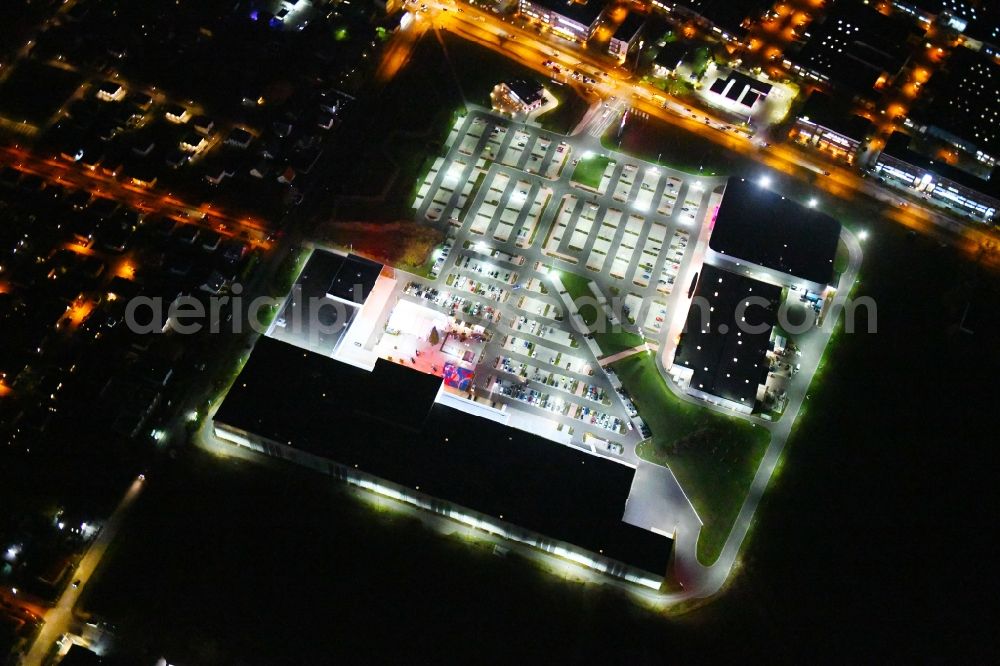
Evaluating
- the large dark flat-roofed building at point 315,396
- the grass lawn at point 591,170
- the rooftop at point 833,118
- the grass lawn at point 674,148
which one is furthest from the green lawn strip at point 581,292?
the rooftop at point 833,118

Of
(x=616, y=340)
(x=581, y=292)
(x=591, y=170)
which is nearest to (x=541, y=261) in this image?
(x=581, y=292)

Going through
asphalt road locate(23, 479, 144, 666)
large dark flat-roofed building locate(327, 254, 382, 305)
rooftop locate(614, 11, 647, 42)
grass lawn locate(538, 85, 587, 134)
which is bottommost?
asphalt road locate(23, 479, 144, 666)

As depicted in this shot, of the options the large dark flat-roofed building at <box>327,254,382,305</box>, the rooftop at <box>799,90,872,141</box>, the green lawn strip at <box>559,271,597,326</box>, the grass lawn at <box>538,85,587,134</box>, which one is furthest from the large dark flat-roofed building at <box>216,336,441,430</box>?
the rooftop at <box>799,90,872,141</box>

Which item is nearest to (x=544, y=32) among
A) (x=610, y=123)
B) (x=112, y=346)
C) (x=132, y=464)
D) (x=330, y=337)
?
(x=610, y=123)

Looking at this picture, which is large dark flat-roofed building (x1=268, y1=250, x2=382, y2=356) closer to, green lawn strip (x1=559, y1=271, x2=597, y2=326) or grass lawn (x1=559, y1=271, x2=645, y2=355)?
green lawn strip (x1=559, y1=271, x2=597, y2=326)

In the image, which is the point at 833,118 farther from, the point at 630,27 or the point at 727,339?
the point at 727,339

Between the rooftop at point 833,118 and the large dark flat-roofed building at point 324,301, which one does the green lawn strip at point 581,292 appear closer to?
the large dark flat-roofed building at point 324,301
